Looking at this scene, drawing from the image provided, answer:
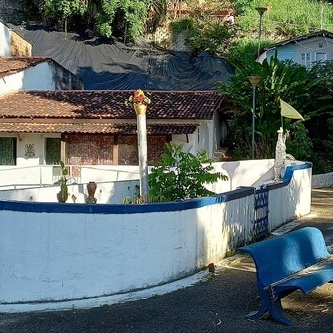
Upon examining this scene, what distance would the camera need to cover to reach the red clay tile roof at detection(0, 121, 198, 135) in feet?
76.8

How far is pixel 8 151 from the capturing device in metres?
25.2

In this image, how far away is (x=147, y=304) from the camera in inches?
291

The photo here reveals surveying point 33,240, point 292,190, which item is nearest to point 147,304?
point 33,240

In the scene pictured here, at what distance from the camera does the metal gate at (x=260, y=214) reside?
11328 millimetres

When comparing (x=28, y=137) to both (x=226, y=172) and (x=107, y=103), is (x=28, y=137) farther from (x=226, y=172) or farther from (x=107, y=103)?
(x=226, y=172)

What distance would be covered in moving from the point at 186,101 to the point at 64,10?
19.0m

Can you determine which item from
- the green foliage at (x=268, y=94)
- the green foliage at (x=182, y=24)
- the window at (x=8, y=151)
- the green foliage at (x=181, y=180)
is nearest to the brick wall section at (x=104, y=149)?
the window at (x=8, y=151)

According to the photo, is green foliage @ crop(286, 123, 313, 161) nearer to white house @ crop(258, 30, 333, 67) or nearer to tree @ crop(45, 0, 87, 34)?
white house @ crop(258, 30, 333, 67)

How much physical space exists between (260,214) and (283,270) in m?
4.69

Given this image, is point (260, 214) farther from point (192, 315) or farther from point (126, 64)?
point (126, 64)

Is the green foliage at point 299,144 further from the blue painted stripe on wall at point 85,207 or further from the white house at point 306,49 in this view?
the blue painted stripe on wall at point 85,207

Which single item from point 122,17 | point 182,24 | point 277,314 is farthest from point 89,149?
point 182,24

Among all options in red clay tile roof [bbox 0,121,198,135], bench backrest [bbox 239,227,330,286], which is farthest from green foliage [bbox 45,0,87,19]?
bench backrest [bbox 239,227,330,286]

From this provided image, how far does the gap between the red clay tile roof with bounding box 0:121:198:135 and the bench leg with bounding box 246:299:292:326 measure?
54.5 feet
